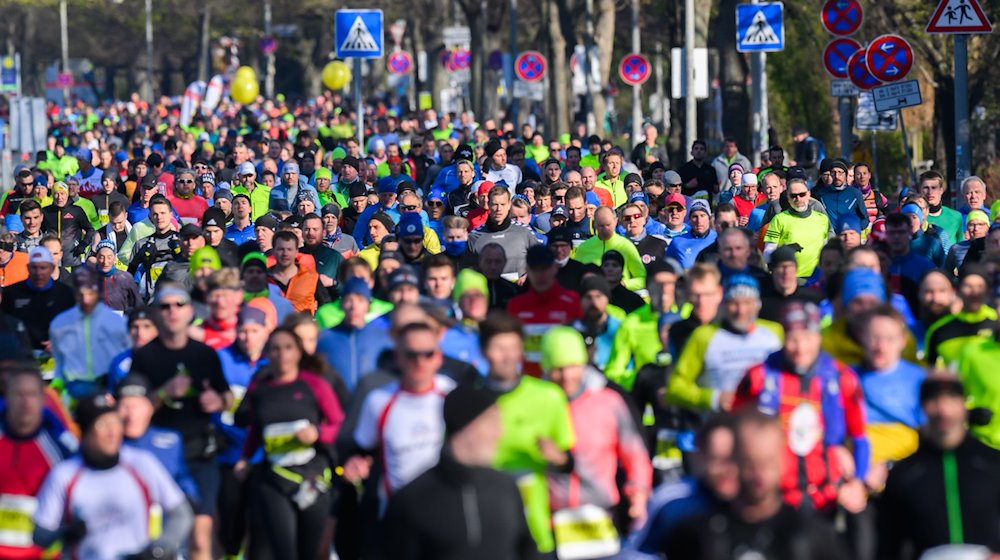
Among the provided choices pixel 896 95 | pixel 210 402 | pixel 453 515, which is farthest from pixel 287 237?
pixel 896 95

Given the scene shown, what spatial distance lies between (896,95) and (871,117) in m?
2.62

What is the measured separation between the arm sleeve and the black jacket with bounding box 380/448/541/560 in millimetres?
2461

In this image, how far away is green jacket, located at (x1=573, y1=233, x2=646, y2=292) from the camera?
14.3 m

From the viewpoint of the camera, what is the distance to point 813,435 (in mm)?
8359

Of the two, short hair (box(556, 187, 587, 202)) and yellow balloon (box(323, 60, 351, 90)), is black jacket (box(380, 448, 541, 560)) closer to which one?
short hair (box(556, 187, 587, 202))

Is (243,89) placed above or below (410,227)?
above

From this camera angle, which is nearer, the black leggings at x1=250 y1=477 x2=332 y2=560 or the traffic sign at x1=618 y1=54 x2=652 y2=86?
the black leggings at x1=250 y1=477 x2=332 y2=560

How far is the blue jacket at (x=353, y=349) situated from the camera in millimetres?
10359

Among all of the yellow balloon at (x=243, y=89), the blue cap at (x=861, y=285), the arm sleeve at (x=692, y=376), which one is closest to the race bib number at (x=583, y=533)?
the arm sleeve at (x=692, y=376)

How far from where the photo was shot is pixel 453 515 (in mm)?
6738

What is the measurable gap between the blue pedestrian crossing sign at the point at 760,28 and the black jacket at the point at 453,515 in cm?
1899

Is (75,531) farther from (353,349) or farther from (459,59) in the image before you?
(459,59)

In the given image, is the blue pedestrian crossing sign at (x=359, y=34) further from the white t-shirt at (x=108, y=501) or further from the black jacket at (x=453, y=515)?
the black jacket at (x=453, y=515)

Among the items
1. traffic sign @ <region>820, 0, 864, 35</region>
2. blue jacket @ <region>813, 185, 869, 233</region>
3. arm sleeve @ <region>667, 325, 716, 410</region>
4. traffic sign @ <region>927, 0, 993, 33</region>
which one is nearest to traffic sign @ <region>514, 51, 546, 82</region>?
traffic sign @ <region>820, 0, 864, 35</region>
